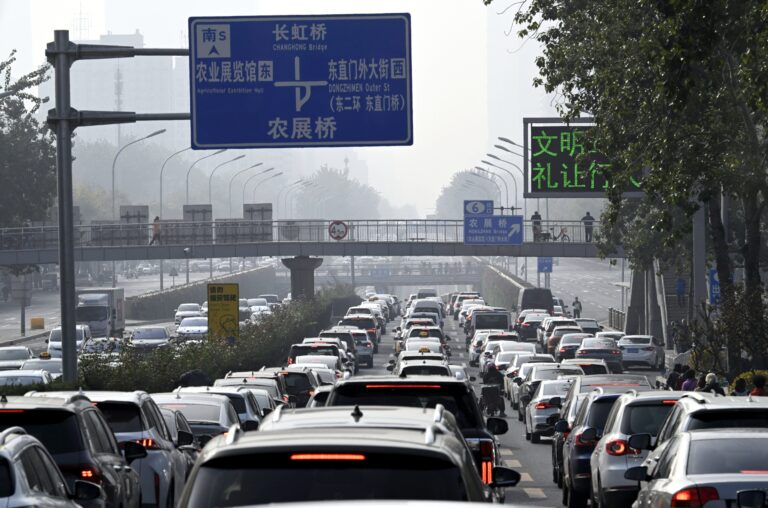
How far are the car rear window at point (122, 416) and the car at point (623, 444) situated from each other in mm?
4677

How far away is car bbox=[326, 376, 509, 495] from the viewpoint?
13.1 m

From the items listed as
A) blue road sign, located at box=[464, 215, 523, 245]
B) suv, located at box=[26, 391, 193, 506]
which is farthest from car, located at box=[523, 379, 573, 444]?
blue road sign, located at box=[464, 215, 523, 245]

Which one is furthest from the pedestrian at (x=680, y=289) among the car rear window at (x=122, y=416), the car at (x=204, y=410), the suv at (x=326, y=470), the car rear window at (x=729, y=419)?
the suv at (x=326, y=470)

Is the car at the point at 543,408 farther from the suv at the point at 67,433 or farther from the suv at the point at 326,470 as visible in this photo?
the suv at the point at 326,470

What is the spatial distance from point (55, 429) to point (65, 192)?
10.5m

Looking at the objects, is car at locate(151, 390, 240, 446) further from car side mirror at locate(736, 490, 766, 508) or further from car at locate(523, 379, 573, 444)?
car at locate(523, 379, 573, 444)

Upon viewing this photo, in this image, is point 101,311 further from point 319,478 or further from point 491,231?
point 319,478

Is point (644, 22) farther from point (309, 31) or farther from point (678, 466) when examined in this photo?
point (678, 466)

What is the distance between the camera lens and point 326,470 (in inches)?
266

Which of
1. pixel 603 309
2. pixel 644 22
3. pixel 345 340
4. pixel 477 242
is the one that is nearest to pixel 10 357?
pixel 345 340

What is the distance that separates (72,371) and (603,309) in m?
102

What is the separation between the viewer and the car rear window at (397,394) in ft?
43.0

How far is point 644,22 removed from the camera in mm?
30250

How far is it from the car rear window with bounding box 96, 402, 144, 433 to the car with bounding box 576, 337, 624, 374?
35.3 metres
